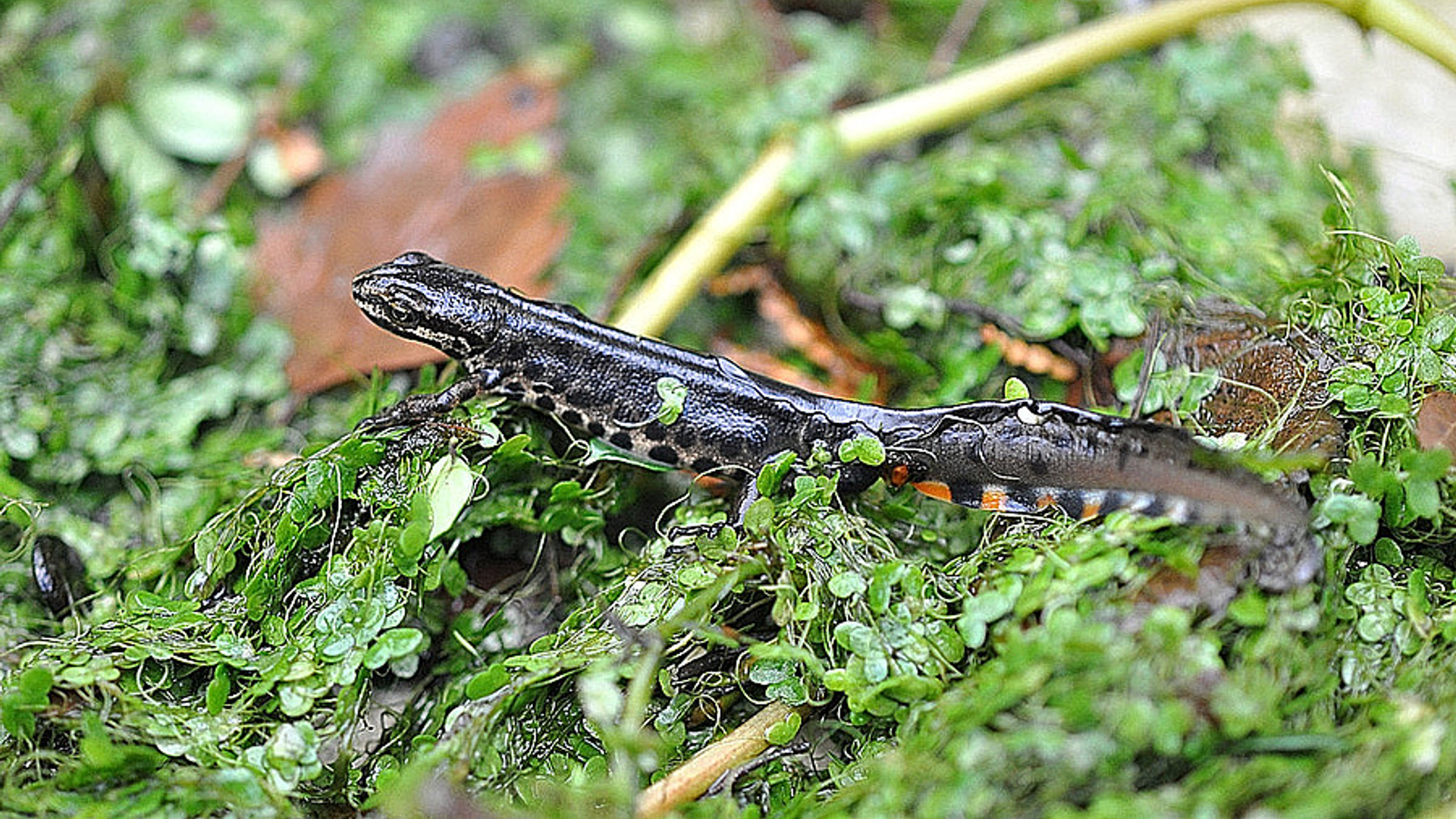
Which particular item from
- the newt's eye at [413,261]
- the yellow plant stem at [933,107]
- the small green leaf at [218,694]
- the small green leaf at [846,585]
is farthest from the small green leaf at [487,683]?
the yellow plant stem at [933,107]

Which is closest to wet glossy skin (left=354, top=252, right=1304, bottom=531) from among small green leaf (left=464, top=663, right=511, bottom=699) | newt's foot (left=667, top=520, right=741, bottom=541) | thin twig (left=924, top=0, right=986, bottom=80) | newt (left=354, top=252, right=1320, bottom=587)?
newt (left=354, top=252, right=1320, bottom=587)

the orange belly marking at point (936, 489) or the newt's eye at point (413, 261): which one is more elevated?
the newt's eye at point (413, 261)

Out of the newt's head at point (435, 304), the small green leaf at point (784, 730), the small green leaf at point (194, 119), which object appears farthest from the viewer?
the small green leaf at point (194, 119)

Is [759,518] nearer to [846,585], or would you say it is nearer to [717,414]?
[846,585]

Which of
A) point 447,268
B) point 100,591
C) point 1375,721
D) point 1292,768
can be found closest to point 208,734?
point 100,591

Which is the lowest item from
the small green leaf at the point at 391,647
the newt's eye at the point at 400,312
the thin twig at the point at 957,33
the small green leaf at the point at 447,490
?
the small green leaf at the point at 391,647

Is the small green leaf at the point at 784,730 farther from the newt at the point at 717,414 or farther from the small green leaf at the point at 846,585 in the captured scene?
the newt at the point at 717,414
